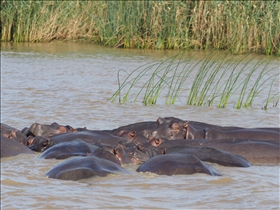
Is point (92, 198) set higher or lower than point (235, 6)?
lower

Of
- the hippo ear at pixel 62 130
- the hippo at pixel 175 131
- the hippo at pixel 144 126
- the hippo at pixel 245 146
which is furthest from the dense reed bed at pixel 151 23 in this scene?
the hippo at pixel 245 146

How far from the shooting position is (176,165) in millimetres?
4746

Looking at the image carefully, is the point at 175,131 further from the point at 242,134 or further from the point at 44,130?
the point at 44,130

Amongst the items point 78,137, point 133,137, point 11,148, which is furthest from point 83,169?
point 133,137

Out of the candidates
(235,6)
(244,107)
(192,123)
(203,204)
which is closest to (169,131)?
(192,123)

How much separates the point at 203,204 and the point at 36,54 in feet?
33.5

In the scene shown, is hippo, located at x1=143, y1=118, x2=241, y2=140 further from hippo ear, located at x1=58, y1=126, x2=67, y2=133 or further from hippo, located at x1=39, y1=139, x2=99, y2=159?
hippo, located at x1=39, y1=139, x2=99, y2=159

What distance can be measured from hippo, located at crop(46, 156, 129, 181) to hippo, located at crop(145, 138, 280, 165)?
737 millimetres

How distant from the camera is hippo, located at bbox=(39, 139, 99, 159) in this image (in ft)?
17.0

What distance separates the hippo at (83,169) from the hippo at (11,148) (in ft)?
2.35

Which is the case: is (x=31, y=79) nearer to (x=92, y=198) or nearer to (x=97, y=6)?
(x=97, y=6)

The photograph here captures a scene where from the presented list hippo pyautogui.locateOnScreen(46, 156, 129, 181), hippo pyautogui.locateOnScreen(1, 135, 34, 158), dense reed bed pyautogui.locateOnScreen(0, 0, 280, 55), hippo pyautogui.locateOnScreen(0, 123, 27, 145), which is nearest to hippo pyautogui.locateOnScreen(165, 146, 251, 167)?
hippo pyautogui.locateOnScreen(46, 156, 129, 181)

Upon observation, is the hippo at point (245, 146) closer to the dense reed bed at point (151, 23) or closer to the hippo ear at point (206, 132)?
the hippo ear at point (206, 132)

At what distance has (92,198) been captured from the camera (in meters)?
4.15
